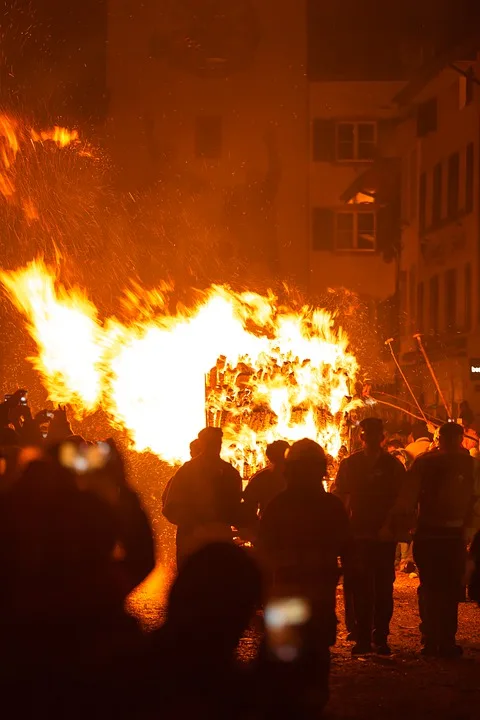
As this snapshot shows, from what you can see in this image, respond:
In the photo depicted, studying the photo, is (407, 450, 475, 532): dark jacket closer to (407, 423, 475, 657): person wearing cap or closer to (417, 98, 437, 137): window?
(407, 423, 475, 657): person wearing cap

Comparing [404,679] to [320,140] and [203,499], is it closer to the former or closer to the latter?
[203,499]

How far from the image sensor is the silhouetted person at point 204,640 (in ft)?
9.02

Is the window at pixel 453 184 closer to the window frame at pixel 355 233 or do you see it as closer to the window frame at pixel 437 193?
the window frame at pixel 437 193

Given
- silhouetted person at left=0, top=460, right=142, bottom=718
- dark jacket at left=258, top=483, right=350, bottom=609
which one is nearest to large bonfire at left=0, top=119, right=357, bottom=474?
dark jacket at left=258, top=483, right=350, bottom=609

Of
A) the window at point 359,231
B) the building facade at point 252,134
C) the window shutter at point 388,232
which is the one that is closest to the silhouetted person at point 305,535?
the building facade at point 252,134

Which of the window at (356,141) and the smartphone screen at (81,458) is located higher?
the window at (356,141)

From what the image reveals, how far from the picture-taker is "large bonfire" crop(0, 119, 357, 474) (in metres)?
14.4

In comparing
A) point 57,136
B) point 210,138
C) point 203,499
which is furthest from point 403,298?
point 203,499

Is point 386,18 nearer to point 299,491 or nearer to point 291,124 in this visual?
point 291,124

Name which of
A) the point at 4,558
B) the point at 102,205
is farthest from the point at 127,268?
the point at 4,558

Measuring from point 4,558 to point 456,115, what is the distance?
30444mm

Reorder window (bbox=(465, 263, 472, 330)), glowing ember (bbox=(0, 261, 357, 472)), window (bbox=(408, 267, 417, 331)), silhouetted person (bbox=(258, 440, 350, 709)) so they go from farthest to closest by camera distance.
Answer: window (bbox=(408, 267, 417, 331))
window (bbox=(465, 263, 472, 330))
glowing ember (bbox=(0, 261, 357, 472))
silhouetted person (bbox=(258, 440, 350, 709))

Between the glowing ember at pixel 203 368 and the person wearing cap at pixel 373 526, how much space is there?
5.14 metres

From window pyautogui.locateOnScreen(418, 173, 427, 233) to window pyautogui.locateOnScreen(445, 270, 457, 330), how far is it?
107 inches
